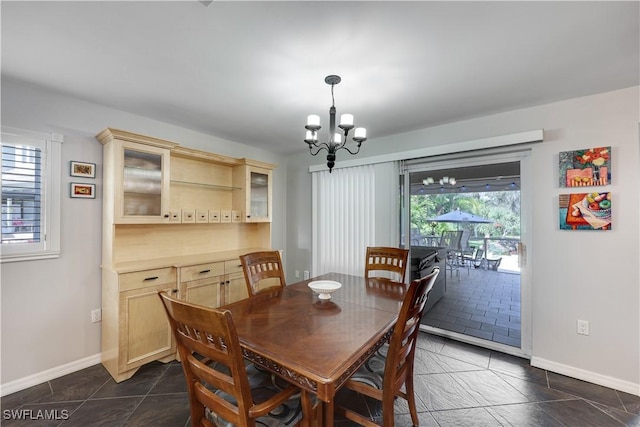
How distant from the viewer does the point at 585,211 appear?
7.45 ft

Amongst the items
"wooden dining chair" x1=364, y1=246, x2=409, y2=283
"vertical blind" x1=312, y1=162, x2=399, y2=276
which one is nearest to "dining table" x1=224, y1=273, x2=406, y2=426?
"wooden dining chair" x1=364, y1=246, x2=409, y2=283

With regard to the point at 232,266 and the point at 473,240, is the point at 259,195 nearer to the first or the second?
the point at 232,266

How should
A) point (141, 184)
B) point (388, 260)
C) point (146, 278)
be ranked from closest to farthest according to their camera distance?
point (146, 278)
point (141, 184)
point (388, 260)

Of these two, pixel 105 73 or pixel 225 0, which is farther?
pixel 105 73

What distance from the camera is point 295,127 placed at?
313 centimetres

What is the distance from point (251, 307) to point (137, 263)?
4.93ft

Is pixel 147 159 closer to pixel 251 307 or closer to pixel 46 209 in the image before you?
pixel 46 209

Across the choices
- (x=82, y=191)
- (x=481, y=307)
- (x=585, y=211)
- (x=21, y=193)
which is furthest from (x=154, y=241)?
(x=585, y=211)

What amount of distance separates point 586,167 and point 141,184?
4011mm

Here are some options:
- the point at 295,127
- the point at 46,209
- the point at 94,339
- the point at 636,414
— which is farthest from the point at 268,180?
the point at 636,414

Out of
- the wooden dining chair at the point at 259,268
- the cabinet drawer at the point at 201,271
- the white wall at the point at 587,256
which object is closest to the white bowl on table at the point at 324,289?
the wooden dining chair at the point at 259,268

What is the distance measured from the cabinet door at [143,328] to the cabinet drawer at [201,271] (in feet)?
0.45

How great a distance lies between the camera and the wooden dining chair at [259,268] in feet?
7.06

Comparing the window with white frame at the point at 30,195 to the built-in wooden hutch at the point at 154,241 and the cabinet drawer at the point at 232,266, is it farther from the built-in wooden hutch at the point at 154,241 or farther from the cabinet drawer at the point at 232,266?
the cabinet drawer at the point at 232,266
